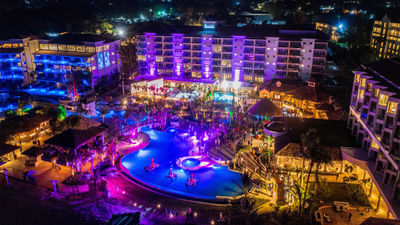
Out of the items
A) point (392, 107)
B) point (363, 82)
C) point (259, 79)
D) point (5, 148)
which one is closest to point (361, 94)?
point (363, 82)

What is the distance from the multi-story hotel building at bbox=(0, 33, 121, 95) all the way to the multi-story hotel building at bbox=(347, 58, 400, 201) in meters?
49.4

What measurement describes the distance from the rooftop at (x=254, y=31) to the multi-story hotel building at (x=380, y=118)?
25683 mm

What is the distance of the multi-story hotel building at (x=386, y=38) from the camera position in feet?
212

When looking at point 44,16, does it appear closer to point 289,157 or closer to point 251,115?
point 251,115

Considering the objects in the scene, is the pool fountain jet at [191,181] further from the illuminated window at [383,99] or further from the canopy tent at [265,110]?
the illuminated window at [383,99]

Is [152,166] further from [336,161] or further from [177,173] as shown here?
[336,161]

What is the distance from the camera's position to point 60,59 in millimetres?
64375

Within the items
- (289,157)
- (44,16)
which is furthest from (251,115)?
(44,16)

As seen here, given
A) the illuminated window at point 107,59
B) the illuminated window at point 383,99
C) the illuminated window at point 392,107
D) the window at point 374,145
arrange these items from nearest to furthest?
the illuminated window at point 392,107, the illuminated window at point 383,99, the window at point 374,145, the illuminated window at point 107,59

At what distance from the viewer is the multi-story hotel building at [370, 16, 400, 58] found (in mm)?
64625

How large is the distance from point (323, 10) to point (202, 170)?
85.9 metres

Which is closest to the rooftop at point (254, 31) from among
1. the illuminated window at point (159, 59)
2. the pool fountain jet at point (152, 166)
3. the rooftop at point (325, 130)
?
the illuminated window at point (159, 59)

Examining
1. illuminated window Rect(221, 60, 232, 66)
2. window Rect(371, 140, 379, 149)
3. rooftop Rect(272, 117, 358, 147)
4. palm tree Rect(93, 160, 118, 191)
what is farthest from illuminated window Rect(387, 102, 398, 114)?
illuminated window Rect(221, 60, 232, 66)

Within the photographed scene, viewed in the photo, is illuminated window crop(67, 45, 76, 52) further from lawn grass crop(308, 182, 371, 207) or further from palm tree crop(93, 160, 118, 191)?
lawn grass crop(308, 182, 371, 207)
